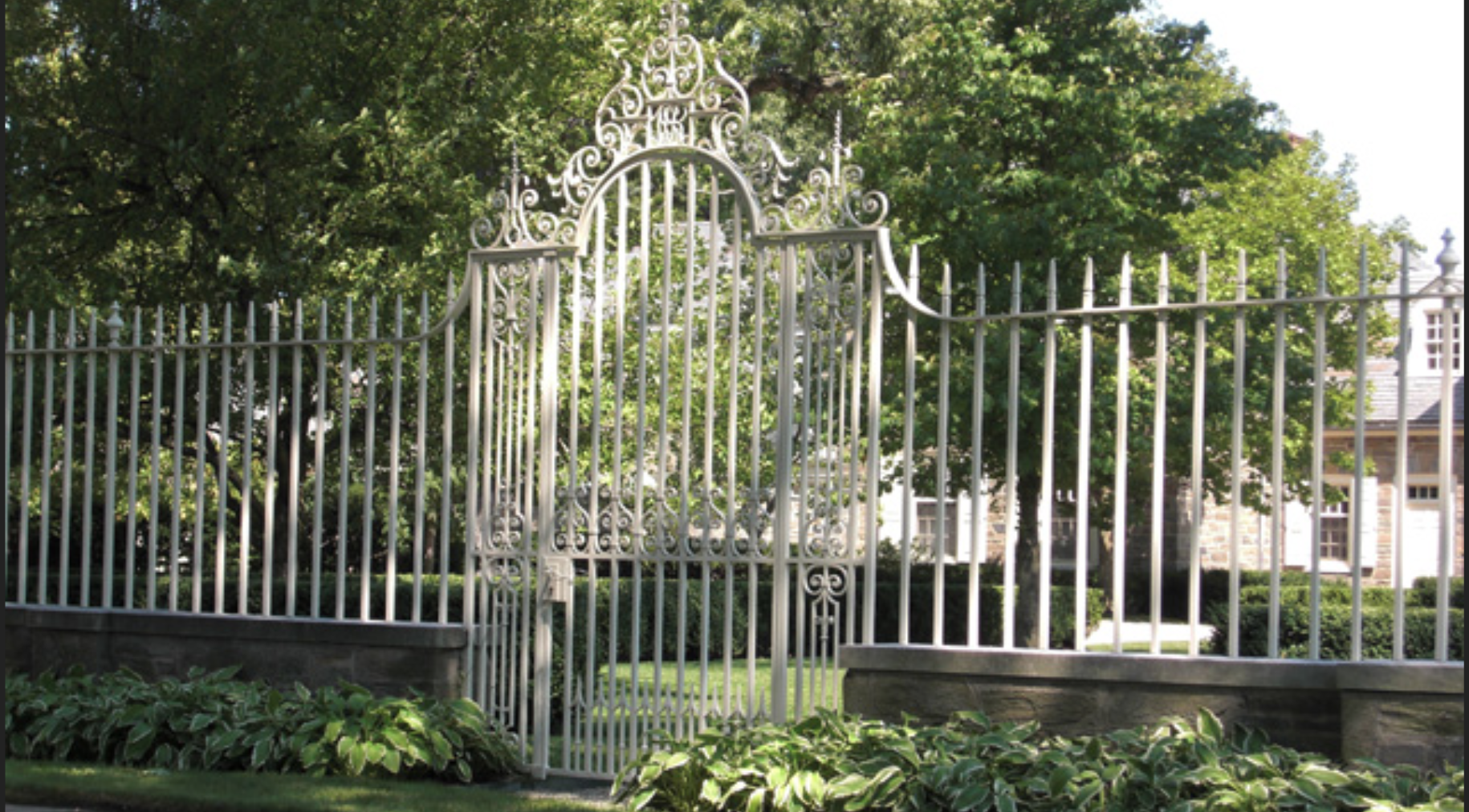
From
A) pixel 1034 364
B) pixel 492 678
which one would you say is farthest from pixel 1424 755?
pixel 1034 364

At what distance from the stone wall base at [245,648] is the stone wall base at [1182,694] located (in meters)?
2.27

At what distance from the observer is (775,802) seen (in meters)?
5.98

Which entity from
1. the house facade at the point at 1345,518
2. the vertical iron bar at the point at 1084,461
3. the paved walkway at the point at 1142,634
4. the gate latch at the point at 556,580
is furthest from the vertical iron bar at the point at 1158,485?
the house facade at the point at 1345,518

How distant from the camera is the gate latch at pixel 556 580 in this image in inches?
291

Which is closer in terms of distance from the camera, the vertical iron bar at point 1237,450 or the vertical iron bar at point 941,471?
the vertical iron bar at point 1237,450

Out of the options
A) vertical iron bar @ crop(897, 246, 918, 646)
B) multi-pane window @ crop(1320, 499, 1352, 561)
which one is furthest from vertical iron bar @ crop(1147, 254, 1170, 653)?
multi-pane window @ crop(1320, 499, 1352, 561)

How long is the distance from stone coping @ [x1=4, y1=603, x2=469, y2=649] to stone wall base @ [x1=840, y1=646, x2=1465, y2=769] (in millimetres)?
2246

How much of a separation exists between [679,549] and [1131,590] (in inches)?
726

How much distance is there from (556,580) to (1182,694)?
2.94 metres

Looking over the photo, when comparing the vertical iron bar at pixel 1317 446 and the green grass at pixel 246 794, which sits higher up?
the vertical iron bar at pixel 1317 446

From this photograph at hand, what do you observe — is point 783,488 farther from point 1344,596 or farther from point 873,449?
point 1344,596

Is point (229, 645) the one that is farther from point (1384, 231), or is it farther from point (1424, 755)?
point (1384, 231)

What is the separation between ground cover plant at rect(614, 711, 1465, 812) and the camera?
542 cm

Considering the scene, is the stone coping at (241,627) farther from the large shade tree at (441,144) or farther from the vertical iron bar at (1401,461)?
the vertical iron bar at (1401,461)
